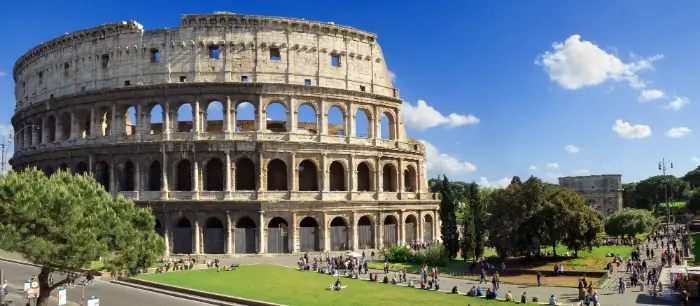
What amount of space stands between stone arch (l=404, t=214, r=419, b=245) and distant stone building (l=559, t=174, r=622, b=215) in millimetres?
57132

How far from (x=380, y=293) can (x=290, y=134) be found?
61.4 ft

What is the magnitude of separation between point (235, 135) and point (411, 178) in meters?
18.2

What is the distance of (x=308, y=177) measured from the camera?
148 ft

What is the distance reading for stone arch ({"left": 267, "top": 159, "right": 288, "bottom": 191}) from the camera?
43.8m

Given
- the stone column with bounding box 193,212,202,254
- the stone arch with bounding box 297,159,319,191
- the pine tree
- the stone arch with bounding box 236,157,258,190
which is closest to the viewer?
the pine tree

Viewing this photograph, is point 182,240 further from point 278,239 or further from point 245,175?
point 278,239

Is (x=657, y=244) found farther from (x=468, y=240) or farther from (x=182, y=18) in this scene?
(x=182, y=18)

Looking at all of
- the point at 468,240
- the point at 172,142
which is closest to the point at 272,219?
the point at 172,142

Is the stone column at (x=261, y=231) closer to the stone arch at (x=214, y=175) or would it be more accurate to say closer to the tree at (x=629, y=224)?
the stone arch at (x=214, y=175)

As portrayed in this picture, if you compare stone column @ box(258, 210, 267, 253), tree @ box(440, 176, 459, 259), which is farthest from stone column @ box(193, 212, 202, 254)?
tree @ box(440, 176, 459, 259)

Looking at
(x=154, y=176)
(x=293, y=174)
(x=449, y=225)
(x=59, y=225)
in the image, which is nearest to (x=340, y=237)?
(x=293, y=174)

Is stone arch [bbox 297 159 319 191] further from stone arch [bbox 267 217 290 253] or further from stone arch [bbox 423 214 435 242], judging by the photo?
stone arch [bbox 423 214 435 242]

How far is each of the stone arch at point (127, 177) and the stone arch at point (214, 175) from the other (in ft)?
18.9

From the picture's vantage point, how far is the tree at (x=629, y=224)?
5569 cm
